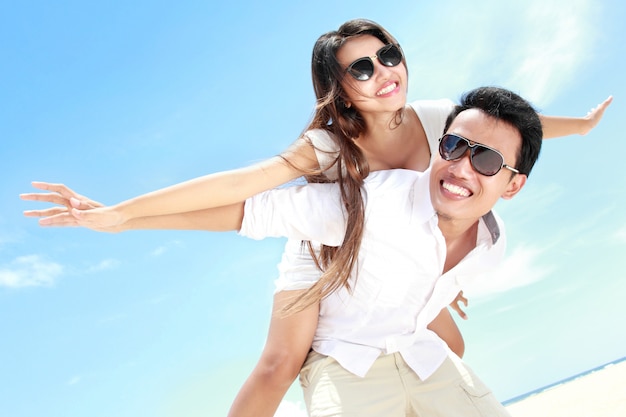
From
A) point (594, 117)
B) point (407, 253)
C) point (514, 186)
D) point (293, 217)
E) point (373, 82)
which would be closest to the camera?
point (407, 253)

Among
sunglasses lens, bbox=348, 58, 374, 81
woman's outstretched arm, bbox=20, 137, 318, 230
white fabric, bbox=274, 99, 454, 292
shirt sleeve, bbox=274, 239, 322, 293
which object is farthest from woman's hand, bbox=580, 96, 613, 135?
woman's outstretched arm, bbox=20, 137, 318, 230

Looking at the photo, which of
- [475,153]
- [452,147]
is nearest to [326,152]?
[452,147]

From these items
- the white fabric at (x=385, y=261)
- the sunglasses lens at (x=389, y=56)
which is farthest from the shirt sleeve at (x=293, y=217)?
the sunglasses lens at (x=389, y=56)

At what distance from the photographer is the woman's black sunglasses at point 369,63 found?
4078 mm

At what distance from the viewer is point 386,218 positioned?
3113 mm

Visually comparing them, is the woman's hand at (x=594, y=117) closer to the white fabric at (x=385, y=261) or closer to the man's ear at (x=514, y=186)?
the man's ear at (x=514, y=186)

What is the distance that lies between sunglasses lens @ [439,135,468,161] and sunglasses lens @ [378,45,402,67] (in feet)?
3.43

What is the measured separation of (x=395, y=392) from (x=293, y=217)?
3.46 ft

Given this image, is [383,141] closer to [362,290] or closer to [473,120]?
[473,120]

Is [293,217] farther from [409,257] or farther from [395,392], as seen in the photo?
[395,392]

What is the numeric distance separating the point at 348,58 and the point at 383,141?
24.3 inches

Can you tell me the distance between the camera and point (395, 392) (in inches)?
123

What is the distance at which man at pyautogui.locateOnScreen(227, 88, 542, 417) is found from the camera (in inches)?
122

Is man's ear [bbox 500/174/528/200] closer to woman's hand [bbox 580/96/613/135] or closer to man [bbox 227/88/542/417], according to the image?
man [bbox 227/88/542/417]
